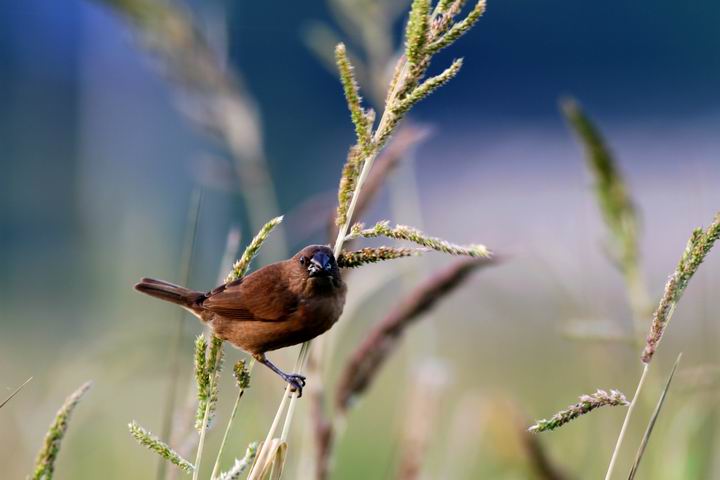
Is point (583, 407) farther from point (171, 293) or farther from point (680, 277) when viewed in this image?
point (171, 293)

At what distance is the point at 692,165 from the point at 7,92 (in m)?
12.6

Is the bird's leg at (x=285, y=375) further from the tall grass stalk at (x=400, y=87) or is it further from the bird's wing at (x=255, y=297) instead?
the tall grass stalk at (x=400, y=87)

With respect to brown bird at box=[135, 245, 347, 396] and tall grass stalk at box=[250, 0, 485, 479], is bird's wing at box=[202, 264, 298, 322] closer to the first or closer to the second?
brown bird at box=[135, 245, 347, 396]

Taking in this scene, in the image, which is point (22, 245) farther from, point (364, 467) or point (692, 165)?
point (692, 165)

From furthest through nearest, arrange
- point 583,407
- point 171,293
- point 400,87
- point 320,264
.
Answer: point 171,293 → point 320,264 → point 400,87 → point 583,407

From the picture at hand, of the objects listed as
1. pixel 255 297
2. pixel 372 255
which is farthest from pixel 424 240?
pixel 255 297

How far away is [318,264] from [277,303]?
0.22 m

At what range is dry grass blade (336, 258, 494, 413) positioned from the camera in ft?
5.72

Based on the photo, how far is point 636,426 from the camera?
7.38 feet

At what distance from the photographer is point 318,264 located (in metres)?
1.61

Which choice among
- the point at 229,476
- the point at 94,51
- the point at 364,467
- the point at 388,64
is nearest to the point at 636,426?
the point at 388,64

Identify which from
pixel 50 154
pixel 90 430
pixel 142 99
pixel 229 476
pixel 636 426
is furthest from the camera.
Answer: pixel 142 99

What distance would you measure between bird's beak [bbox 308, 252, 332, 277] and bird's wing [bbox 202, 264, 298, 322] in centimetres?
14

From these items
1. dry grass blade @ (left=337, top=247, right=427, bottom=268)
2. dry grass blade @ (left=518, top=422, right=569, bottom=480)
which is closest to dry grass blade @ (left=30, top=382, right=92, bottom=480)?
dry grass blade @ (left=337, top=247, right=427, bottom=268)
